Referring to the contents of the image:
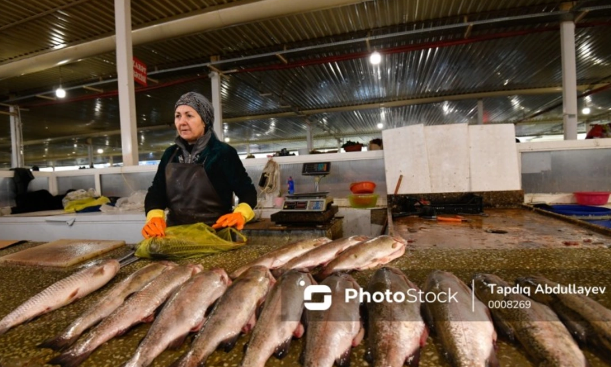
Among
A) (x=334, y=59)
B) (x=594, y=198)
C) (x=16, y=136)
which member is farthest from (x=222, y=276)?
(x=16, y=136)

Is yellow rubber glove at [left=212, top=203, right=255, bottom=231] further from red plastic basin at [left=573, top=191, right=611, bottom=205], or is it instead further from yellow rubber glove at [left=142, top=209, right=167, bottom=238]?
red plastic basin at [left=573, top=191, right=611, bottom=205]

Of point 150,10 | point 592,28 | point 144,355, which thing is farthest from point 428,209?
point 592,28

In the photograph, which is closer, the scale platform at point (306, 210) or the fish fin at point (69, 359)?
the fish fin at point (69, 359)

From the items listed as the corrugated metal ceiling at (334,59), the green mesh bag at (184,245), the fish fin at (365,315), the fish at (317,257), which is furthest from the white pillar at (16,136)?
the fish fin at (365,315)

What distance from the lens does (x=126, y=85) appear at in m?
4.09

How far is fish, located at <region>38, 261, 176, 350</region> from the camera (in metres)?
0.89

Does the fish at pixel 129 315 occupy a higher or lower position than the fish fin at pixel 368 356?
higher

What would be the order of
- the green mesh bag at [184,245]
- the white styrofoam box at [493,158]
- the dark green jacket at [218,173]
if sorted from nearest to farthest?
the green mesh bag at [184,245] < the dark green jacket at [218,173] < the white styrofoam box at [493,158]

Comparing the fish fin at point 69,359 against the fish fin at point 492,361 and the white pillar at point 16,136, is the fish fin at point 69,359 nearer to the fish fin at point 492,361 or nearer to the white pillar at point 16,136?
the fish fin at point 492,361

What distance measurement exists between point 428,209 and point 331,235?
919mm

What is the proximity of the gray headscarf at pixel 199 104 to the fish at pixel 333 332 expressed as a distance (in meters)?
1.87

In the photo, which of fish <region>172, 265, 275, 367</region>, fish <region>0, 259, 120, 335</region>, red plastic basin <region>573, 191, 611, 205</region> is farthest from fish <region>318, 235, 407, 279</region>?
red plastic basin <region>573, 191, 611, 205</region>

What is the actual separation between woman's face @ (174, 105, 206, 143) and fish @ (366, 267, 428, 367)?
1929 millimetres

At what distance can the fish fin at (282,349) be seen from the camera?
78 cm
